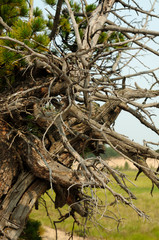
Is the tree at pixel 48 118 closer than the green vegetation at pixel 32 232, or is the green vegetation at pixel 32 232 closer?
the tree at pixel 48 118

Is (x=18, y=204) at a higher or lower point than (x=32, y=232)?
higher

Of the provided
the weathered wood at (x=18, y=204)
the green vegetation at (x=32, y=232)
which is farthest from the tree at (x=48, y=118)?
the green vegetation at (x=32, y=232)

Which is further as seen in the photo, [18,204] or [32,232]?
[32,232]

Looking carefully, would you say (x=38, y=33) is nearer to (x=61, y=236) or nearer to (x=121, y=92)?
(x=121, y=92)

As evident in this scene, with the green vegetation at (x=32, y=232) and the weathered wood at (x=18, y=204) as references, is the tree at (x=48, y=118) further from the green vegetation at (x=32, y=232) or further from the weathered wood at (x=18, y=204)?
the green vegetation at (x=32, y=232)

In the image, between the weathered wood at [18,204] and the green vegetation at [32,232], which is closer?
the weathered wood at [18,204]

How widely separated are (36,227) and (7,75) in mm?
4479

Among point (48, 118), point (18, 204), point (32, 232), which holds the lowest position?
point (32, 232)

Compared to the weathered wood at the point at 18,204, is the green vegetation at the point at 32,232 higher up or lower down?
lower down

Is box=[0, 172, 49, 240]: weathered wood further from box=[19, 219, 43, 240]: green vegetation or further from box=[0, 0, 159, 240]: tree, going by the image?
box=[19, 219, 43, 240]: green vegetation

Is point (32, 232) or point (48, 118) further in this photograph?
point (32, 232)

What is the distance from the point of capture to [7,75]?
4.19 meters

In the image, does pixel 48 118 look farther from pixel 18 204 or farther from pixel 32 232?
pixel 32 232

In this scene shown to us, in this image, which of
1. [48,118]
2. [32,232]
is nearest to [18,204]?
[48,118]
